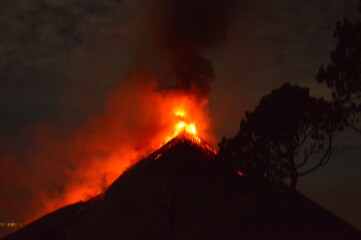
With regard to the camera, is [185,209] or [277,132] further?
[185,209]

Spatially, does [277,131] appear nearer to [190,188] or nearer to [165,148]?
[190,188]

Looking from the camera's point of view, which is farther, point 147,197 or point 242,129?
point 147,197

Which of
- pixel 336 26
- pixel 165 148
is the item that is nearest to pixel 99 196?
pixel 165 148

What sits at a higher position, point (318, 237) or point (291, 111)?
point (291, 111)

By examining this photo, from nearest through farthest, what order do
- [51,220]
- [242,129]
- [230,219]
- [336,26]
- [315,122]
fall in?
[336,26]
[315,122]
[242,129]
[230,219]
[51,220]

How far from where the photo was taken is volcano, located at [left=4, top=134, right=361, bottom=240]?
52312mm

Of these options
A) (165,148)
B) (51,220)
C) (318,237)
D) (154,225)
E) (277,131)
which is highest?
(165,148)

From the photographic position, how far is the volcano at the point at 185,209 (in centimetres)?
5231

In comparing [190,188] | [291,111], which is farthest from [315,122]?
[190,188]

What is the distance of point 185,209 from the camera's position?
202ft

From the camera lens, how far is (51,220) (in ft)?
248

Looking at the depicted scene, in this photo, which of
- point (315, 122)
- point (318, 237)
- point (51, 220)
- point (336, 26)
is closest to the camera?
point (336, 26)

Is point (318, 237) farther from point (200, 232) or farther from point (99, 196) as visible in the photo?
point (99, 196)

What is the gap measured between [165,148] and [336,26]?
210 ft
